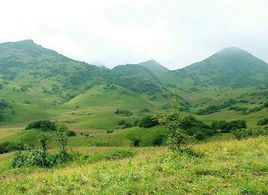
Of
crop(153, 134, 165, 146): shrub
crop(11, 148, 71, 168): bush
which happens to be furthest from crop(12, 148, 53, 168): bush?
crop(153, 134, 165, 146): shrub

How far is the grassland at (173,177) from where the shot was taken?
15828mm

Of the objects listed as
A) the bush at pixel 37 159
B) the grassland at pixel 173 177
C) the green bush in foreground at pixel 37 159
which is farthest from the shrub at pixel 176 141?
the green bush in foreground at pixel 37 159

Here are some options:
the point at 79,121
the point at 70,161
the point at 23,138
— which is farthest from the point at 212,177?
the point at 79,121

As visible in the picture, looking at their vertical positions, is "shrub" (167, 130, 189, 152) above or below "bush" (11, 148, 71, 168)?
above

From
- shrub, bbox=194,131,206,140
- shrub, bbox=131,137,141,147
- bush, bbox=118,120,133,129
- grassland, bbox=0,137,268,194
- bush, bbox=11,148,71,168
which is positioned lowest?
bush, bbox=118,120,133,129

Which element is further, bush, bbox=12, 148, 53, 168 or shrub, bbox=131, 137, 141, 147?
shrub, bbox=131, 137, 141, 147

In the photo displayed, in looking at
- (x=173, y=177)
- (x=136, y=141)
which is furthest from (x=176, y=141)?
(x=136, y=141)

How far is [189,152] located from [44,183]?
24.5ft

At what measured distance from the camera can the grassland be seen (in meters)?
15.8

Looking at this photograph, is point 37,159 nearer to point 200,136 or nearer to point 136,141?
point 200,136

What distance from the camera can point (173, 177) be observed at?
56.4 feet

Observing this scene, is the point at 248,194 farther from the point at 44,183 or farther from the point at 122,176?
the point at 44,183

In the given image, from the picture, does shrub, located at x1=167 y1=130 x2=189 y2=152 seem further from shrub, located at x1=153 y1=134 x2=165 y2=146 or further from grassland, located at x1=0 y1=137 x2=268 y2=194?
shrub, located at x1=153 y1=134 x2=165 y2=146

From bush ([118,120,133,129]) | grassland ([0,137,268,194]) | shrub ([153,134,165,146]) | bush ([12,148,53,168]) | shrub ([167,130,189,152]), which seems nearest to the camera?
grassland ([0,137,268,194])
